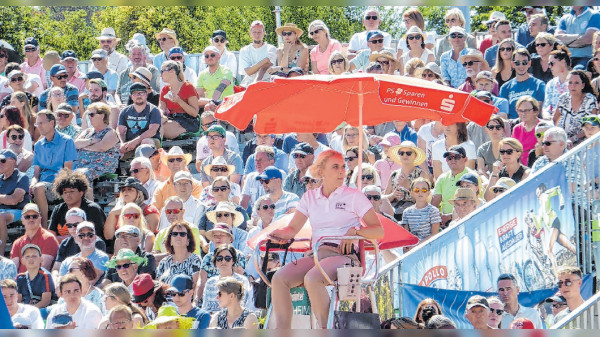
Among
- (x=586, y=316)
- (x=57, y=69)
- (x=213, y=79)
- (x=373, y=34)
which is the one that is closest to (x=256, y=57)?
(x=213, y=79)

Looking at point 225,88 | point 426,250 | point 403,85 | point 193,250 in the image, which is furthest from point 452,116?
point 225,88

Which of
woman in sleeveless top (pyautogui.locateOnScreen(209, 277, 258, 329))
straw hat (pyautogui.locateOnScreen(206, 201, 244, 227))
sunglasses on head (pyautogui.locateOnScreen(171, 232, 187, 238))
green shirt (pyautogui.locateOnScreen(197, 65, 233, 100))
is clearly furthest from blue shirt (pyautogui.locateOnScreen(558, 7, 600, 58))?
woman in sleeveless top (pyautogui.locateOnScreen(209, 277, 258, 329))

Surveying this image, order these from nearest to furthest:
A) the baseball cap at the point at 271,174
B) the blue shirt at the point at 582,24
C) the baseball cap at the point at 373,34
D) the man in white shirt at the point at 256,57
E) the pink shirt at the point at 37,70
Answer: the baseball cap at the point at 271,174, the blue shirt at the point at 582,24, the baseball cap at the point at 373,34, the man in white shirt at the point at 256,57, the pink shirt at the point at 37,70

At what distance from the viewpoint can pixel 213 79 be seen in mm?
13633

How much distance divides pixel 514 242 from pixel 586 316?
3.39ft

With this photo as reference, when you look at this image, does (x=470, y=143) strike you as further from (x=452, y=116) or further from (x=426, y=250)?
(x=452, y=116)

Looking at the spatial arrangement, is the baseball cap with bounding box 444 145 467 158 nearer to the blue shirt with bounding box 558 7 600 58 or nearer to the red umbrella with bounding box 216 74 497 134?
the red umbrella with bounding box 216 74 497 134

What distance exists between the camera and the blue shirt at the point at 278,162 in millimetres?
10945

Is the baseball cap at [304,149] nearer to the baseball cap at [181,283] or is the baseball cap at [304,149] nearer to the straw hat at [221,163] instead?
the straw hat at [221,163]

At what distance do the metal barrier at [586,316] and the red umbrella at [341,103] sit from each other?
1.47m

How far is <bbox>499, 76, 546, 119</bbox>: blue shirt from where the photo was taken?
438 inches

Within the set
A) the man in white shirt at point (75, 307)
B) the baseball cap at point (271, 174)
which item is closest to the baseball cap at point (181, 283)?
the man in white shirt at point (75, 307)

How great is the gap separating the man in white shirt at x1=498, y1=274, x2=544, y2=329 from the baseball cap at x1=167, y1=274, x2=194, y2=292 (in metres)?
2.60

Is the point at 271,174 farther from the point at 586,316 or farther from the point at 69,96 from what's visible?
the point at 69,96
